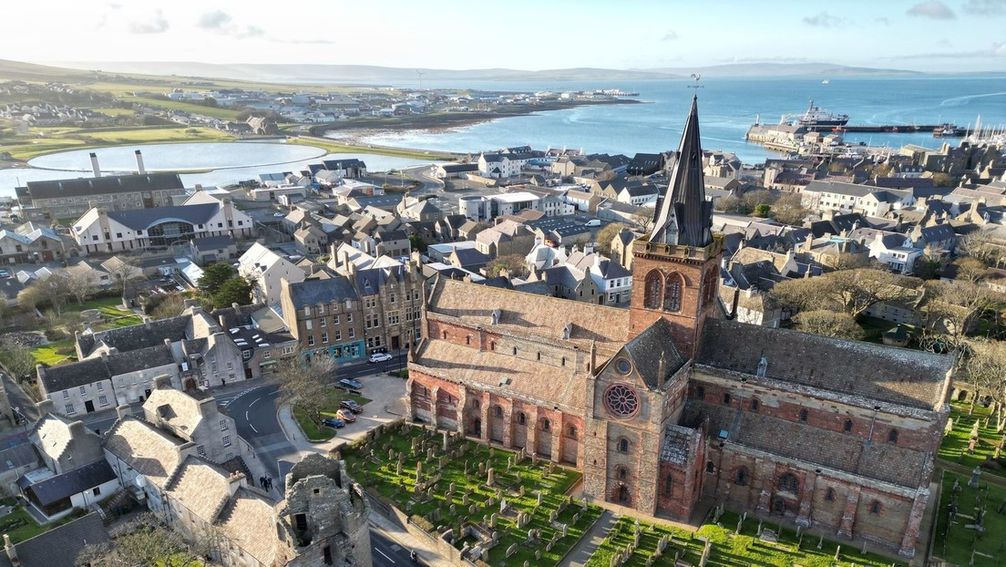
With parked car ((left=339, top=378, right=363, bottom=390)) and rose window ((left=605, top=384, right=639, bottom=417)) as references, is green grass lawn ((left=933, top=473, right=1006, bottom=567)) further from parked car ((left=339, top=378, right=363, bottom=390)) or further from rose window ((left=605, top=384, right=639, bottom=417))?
parked car ((left=339, top=378, right=363, bottom=390))

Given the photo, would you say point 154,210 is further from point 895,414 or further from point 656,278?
point 895,414

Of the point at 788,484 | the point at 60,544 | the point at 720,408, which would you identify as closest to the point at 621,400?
the point at 720,408

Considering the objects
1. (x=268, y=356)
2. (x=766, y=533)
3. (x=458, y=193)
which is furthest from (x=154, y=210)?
(x=766, y=533)

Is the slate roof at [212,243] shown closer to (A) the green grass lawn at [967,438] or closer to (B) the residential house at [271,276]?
(B) the residential house at [271,276]

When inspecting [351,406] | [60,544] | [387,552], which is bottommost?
[387,552]

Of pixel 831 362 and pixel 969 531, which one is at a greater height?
pixel 831 362

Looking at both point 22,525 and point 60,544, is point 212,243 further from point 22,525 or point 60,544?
point 60,544

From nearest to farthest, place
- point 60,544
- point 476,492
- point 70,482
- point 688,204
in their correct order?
point 60,544
point 688,204
point 70,482
point 476,492
